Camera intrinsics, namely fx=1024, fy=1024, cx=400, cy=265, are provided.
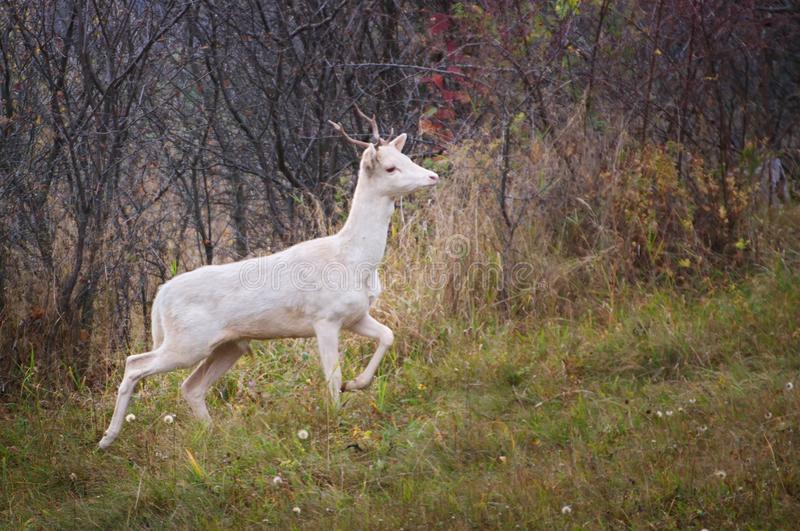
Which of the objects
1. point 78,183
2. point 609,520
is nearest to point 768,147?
point 609,520

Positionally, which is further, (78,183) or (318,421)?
(78,183)

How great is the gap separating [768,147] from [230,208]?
22.7 ft

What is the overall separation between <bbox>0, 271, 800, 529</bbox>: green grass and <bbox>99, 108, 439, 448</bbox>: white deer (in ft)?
1.36

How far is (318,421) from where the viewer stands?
21.9 ft

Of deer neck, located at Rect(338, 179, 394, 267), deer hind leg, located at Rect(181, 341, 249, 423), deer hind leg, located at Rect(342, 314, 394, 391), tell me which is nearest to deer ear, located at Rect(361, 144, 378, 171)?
deer neck, located at Rect(338, 179, 394, 267)

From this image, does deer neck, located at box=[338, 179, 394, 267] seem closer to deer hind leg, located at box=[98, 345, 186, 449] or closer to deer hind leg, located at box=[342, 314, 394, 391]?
deer hind leg, located at box=[342, 314, 394, 391]

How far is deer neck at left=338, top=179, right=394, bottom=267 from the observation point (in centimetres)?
702

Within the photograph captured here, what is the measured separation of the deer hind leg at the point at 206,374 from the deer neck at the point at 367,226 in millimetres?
1035

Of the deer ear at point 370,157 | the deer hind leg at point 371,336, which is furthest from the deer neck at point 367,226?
the deer hind leg at point 371,336

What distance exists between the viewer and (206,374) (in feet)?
23.7

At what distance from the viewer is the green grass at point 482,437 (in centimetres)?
508

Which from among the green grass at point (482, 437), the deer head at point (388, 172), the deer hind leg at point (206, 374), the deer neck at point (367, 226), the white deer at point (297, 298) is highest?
the deer head at point (388, 172)

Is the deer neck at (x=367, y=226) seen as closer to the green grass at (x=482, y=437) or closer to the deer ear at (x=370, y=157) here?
the deer ear at (x=370, y=157)

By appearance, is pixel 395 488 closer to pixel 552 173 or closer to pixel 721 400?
pixel 721 400
